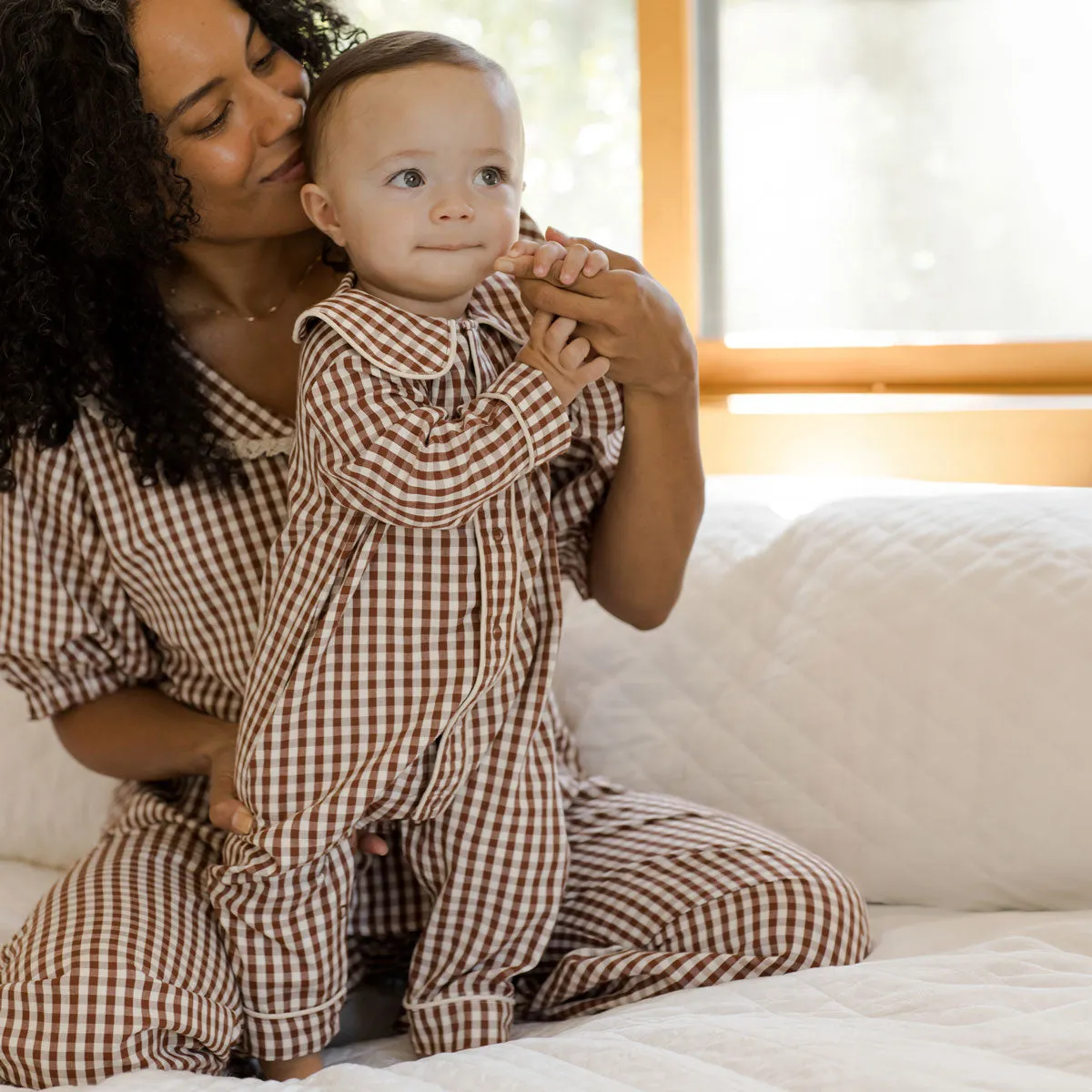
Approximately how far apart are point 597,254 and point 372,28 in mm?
1239

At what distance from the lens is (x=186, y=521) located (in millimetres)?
1240

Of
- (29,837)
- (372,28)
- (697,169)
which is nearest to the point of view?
(29,837)

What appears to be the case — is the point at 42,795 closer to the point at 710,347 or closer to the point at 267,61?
the point at 267,61

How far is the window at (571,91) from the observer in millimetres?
1973

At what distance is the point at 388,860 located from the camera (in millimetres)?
1264

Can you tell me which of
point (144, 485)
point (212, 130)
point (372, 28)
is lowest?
point (144, 485)

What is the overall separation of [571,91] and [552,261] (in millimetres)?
1063

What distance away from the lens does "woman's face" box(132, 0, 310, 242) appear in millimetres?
1141

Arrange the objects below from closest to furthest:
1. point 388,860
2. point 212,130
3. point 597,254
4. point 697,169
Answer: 1. point 597,254
2. point 212,130
3. point 388,860
4. point 697,169

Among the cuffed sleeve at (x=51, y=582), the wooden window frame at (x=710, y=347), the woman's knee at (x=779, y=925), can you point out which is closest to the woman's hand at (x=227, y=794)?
the cuffed sleeve at (x=51, y=582)

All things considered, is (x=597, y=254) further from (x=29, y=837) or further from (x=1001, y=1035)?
(x=29, y=837)

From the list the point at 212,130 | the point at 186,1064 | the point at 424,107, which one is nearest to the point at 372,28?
the point at 212,130

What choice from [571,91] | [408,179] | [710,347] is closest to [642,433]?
[408,179]

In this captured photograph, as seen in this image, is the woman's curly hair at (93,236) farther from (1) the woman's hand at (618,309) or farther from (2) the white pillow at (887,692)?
(2) the white pillow at (887,692)
